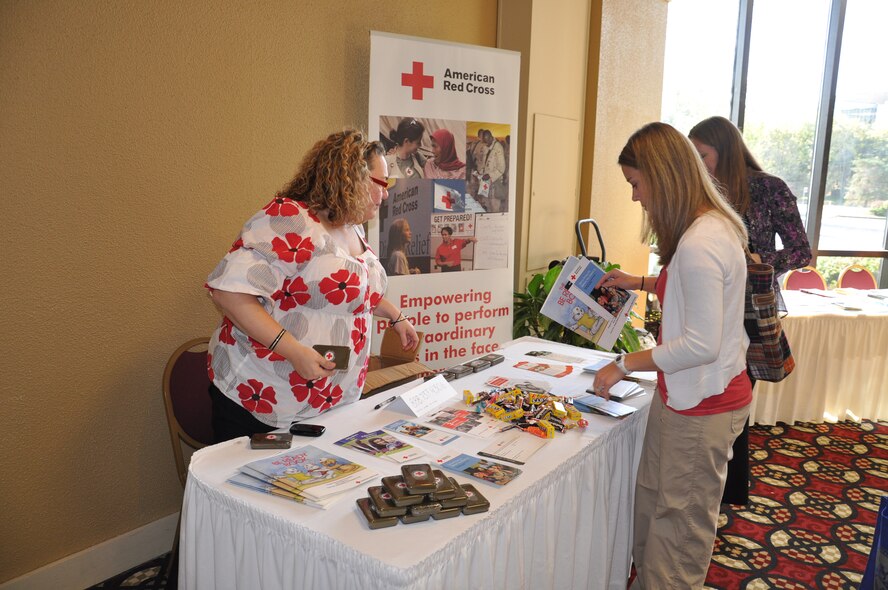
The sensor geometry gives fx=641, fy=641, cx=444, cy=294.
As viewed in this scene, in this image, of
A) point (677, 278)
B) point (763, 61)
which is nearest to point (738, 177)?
point (677, 278)

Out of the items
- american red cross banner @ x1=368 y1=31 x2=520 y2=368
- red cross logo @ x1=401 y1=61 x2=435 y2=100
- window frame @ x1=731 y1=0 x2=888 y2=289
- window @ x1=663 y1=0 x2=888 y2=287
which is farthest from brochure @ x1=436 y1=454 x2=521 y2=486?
window frame @ x1=731 y1=0 x2=888 y2=289

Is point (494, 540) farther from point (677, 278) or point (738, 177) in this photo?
point (738, 177)

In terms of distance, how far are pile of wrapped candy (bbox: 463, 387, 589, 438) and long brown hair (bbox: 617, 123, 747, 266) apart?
52 cm

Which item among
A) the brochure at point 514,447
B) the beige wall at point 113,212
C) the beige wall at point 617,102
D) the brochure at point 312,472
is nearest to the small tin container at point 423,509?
the brochure at point 312,472

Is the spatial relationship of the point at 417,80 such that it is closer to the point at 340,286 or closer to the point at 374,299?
the point at 374,299

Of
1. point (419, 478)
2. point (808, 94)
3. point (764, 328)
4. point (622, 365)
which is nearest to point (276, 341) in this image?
point (419, 478)

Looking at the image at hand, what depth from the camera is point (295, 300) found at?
1.74m

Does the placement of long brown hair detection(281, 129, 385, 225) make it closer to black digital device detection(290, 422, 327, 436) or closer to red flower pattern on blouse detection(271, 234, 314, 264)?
red flower pattern on blouse detection(271, 234, 314, 264)

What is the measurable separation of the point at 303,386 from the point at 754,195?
1.96m

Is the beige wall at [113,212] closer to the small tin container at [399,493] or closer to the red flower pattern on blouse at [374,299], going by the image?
the red flower pattern on blouse at [374,299]

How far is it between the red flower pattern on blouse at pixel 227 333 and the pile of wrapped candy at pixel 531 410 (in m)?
0.70

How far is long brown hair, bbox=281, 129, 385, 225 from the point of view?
178 cm

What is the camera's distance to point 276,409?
1.76 meters

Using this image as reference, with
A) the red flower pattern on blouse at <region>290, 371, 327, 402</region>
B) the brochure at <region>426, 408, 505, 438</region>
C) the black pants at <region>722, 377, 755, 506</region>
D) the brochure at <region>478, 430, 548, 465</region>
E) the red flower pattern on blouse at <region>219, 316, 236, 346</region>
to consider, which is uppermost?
the red flower pattern on blouse at <region>219, 316, 236, 346</region>
